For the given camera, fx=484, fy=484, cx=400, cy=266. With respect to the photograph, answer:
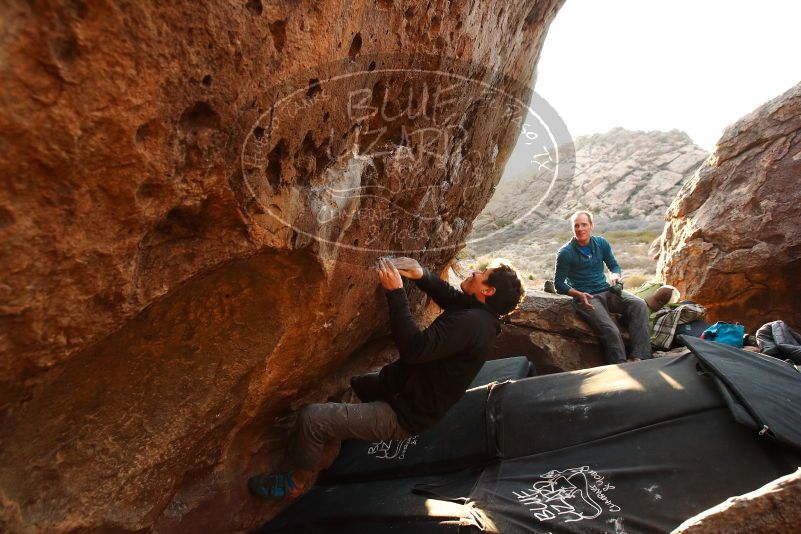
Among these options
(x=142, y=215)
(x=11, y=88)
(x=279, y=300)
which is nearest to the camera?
(x=11, y=88)

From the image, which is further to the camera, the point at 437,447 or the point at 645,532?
the point at 437,447

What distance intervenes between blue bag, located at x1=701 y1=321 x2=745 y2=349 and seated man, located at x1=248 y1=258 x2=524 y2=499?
335 centimetres

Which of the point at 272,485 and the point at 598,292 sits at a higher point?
the point at 598,292

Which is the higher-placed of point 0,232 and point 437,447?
point 0,232

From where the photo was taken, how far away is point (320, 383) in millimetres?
4160

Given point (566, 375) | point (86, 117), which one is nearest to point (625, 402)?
point (566, 375)

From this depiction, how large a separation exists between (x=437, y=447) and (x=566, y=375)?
4.29ft

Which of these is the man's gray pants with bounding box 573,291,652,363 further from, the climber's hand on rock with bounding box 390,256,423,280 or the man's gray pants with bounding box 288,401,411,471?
the man's gray pants with bounding box 288,401,411,471

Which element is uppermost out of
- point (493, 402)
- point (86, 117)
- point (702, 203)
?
point (86, 117)

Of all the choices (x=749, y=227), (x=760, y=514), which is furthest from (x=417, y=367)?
(x=749, y=227)

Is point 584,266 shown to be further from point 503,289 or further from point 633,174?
point 633,174

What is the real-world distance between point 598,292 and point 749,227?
341cm

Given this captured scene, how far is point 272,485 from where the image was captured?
141 inches

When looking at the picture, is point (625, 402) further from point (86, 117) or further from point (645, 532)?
point (86, 117)
